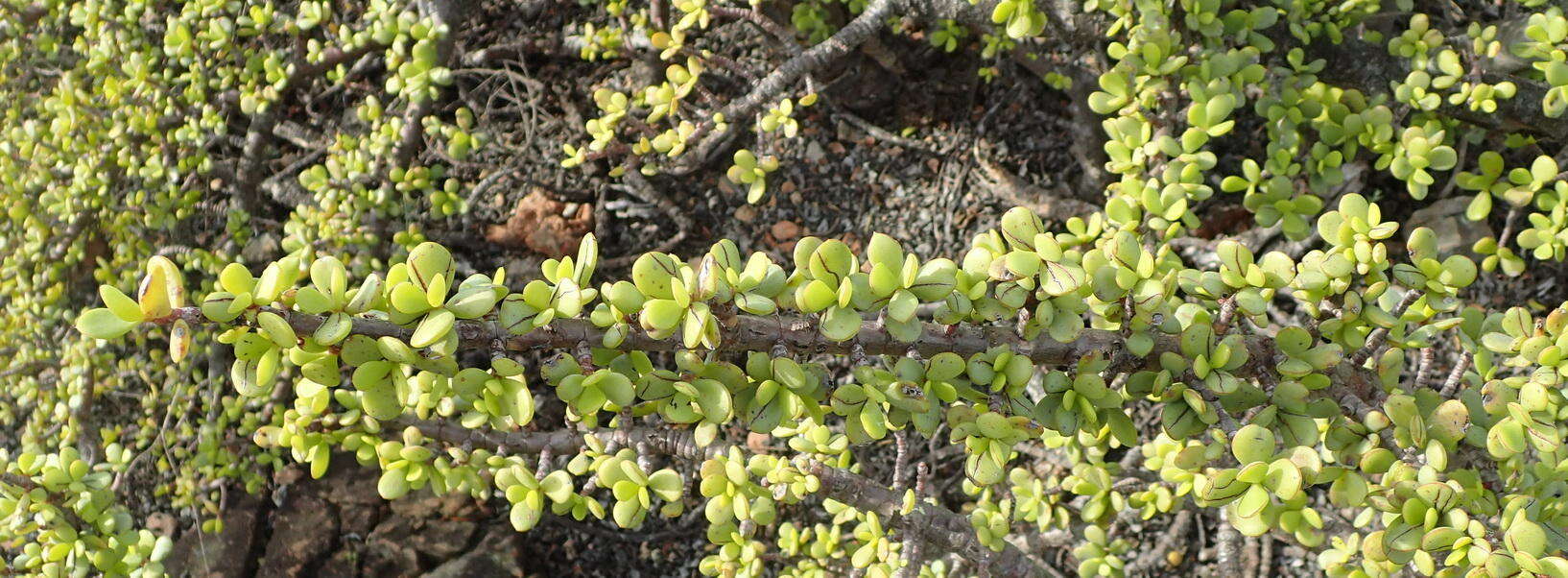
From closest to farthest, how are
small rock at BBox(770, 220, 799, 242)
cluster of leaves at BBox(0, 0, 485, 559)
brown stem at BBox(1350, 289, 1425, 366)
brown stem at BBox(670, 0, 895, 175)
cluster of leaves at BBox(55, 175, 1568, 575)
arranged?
cluster of leaves at BBox(55, 175, 1568, 575)
brown stem at BBox(1350, 289, 1425, 366)
brown stem at BBox(670, 0, 895, 175)
cluster of leaves at BBox(0, 0, 485, 559)
small rock at BBox(770, 220, 799, 242)

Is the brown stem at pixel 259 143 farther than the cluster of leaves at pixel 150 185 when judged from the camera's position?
Yes

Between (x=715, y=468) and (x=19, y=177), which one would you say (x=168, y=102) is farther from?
(x=715, y=468)

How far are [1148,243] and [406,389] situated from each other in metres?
1.45

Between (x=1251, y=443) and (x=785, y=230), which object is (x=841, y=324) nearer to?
(x=1251, y=443)

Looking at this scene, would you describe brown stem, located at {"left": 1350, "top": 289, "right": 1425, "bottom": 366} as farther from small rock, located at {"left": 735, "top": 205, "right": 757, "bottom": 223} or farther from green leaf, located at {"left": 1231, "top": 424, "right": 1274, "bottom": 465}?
small rock, located at {"left": 735, "top": 205, "right": 757, "bottom": 223}

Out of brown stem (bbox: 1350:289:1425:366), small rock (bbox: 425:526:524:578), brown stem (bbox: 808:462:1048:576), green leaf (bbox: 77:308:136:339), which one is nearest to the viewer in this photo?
green leaf (bbox: 77:308:136:339)

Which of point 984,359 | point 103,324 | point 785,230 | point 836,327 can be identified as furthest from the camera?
point 785,230

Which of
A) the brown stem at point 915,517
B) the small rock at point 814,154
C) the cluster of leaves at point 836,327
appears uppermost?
the cluster of leaves at point 836,327

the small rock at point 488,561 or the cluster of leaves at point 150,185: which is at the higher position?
the cluster of leaves at point 150,185

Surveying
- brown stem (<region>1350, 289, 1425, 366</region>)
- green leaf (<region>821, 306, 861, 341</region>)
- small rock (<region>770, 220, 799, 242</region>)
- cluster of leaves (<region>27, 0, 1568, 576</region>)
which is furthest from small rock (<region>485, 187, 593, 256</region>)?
brown stem (<region>1350, 289, 1425, 366</region>)

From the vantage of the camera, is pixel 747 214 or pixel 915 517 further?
pixel 747 214

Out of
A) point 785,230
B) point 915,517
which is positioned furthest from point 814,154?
point 915,517

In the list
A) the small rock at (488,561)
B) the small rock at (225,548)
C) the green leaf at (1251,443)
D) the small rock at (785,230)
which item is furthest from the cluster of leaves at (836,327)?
the small rock at (785,230)

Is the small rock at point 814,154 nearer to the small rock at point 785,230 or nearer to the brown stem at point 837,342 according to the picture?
the small rock at point 785,230
